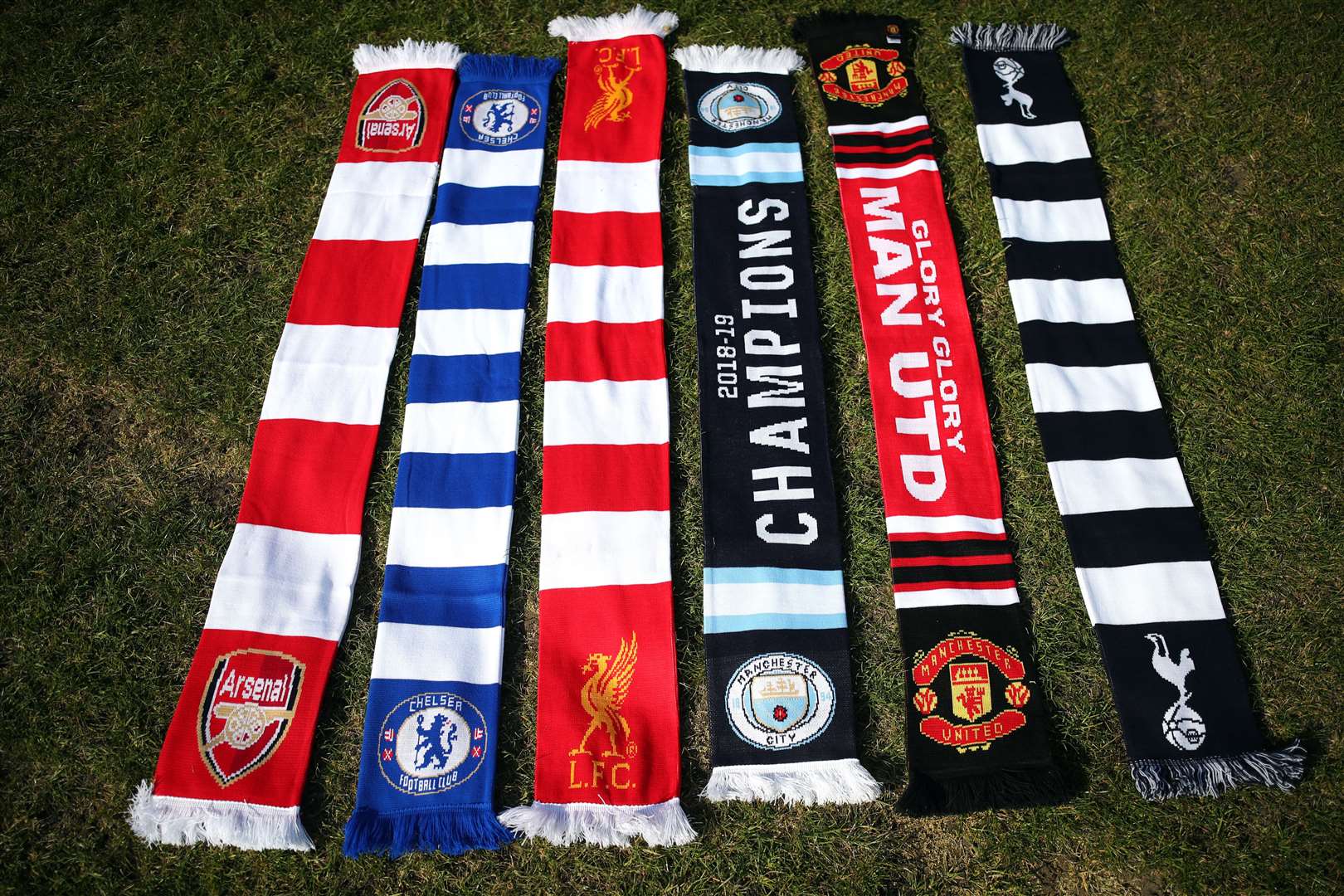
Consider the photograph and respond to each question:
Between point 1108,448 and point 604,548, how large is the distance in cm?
167

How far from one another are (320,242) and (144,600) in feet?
4.34

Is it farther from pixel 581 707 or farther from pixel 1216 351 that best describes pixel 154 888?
pixel 1216 351

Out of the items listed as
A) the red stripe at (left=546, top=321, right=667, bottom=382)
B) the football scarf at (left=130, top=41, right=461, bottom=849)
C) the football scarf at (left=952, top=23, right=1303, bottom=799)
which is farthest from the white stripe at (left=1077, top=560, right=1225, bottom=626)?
the football scarf at (left=130, top=41, right=461, bottom=849)

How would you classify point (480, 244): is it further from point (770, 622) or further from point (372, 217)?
point (770, 622)

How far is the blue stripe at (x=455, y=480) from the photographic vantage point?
2.71m

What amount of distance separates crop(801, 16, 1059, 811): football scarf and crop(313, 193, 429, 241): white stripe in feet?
5.14

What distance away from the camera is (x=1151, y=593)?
2654 millimetres

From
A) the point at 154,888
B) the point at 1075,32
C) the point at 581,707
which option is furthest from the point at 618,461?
the point at 1075,32

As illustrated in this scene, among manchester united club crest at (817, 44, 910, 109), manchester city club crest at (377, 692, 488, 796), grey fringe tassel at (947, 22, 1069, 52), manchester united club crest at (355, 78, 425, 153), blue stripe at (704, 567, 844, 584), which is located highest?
grey fringe tassel at (947, 22, 1069, 52)

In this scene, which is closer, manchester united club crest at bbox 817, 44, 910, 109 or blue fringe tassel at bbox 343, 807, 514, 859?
blue fringe tassel at bbox 343, 807, 514, 859

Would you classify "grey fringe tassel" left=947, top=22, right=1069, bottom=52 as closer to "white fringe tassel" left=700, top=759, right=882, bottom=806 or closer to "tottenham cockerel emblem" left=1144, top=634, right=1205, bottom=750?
"tottenham cockerel emblem" left=1144, top=634, right=1205, bottom=750

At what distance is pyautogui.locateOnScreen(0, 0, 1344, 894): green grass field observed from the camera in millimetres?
2420

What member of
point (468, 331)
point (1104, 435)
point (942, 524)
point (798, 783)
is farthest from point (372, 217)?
point (1104, 435)

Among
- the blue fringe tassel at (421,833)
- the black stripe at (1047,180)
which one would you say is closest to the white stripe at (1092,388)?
the black stripe at (1047,180)
